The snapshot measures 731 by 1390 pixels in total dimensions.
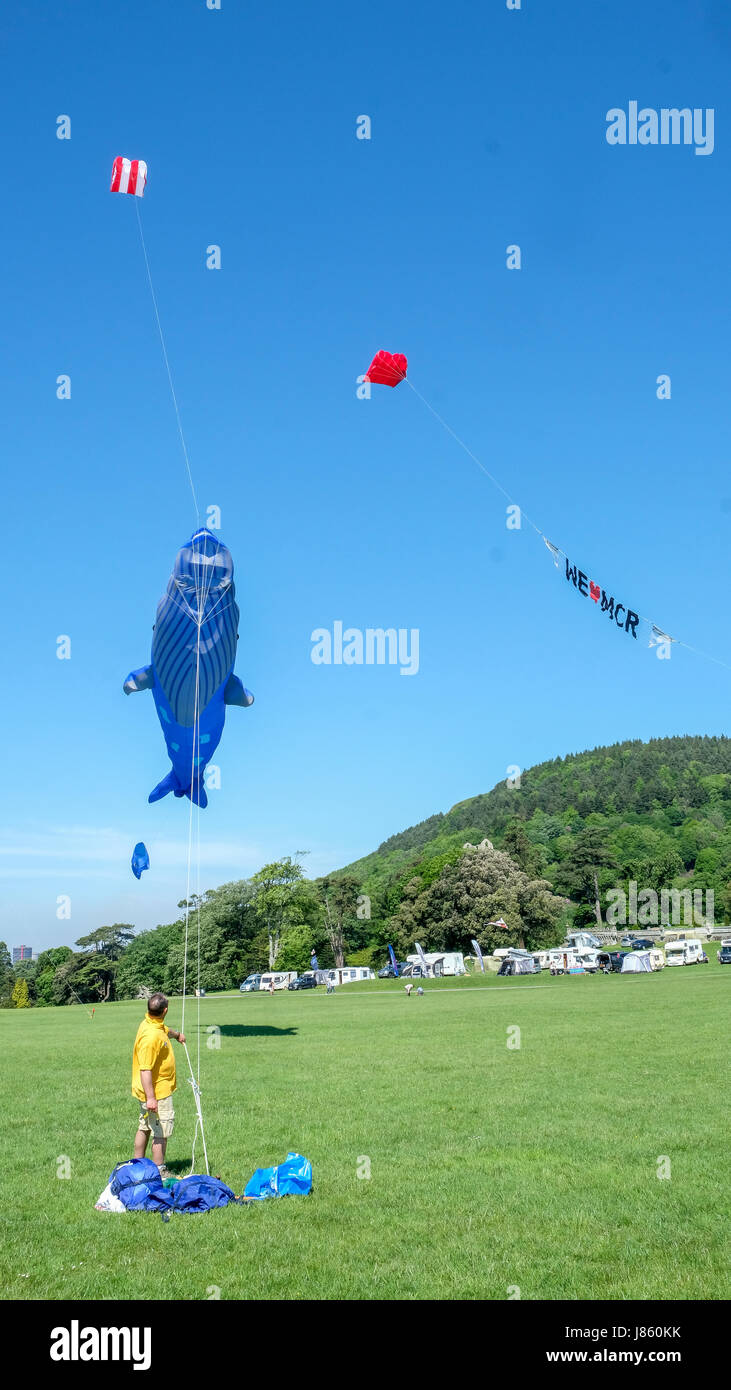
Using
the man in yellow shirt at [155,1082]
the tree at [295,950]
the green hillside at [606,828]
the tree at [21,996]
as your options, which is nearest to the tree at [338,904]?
the green hillside at [606,828]

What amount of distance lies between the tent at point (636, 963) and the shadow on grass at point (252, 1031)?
3034 cm

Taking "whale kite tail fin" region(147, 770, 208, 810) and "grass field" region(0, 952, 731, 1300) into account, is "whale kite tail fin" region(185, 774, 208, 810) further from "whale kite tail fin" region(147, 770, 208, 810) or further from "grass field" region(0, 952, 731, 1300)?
→ "grass field" region(0, 952, 731, 1300)

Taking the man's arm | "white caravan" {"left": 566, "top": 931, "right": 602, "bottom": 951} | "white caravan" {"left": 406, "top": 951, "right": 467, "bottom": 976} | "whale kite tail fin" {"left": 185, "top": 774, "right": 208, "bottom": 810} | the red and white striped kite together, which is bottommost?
"white caravan" {"left": 566, "top": 931, "right": 602, "bottom": 951}

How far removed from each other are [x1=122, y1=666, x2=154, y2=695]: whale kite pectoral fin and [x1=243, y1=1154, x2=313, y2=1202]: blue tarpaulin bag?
779 centimetres

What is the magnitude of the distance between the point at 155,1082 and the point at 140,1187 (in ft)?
3.95

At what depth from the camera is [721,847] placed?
148 metres

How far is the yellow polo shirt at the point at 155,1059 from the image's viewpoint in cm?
941

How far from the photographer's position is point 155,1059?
31.0 feet

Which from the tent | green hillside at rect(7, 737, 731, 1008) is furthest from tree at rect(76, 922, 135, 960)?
the tent

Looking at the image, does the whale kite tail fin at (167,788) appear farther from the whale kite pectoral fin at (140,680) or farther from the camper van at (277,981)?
the camper van at (277,981)

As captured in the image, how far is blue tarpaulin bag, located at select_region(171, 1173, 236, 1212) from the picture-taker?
26.7 feet
